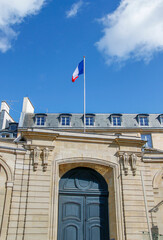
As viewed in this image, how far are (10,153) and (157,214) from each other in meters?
6.91

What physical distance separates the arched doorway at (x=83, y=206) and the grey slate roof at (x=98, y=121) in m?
14.5

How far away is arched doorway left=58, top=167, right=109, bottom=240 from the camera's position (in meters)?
11.0

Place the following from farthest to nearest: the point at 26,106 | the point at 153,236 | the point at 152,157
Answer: the point at 26,106
the point at 152,157
the point at 153,236

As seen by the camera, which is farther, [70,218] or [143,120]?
[143,120]

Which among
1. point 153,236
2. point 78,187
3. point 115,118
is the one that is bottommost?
point 153,236

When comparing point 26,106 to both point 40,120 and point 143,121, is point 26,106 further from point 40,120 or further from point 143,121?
point 143,121

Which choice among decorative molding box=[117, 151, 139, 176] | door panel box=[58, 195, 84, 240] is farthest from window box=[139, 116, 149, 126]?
door panel box=[58, 195, 84, 240]

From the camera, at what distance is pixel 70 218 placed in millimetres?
11172

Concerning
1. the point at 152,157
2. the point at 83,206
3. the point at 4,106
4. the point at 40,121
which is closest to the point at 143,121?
the point at 40,121

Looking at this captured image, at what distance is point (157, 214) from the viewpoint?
1142 cm

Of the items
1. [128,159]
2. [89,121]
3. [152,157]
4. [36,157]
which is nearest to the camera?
[36,157]

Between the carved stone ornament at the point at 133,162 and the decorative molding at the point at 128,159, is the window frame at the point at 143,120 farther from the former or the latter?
the carved stone ornament at the point at 133,162

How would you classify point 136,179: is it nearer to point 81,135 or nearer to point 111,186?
point 111,186

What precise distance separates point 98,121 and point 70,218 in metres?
16.9
